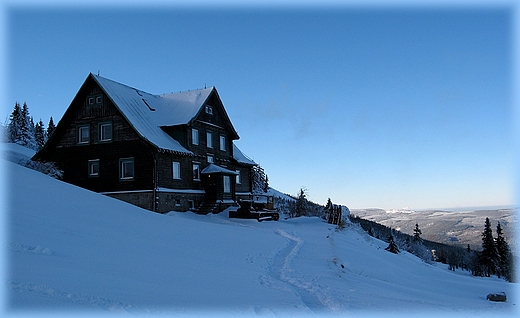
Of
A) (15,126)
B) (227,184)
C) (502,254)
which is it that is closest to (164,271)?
(227,184)

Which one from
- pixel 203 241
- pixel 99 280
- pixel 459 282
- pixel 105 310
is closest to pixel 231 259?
pixel 203 241

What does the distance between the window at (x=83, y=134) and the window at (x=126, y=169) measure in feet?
11.8

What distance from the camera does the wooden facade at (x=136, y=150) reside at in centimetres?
2930

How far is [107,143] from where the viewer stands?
30.4 metres

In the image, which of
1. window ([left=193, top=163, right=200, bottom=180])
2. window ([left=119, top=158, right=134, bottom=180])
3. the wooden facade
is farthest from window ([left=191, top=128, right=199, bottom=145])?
window ([left=119, top=158, right=134, bottom=180])

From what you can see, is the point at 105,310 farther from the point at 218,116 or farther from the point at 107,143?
the point at 218,116

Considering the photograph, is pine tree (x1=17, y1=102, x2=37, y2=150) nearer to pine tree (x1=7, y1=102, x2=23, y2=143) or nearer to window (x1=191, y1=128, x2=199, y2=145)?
pine tree (x1=7, y1=102, x2=23, y2=143)

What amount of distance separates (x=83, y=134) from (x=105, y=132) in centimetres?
207

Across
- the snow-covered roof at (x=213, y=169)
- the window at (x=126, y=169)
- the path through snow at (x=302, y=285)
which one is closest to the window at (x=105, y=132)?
the window at (x=126, y=169)

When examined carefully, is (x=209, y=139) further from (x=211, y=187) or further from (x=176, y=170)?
(x=176, y=170)

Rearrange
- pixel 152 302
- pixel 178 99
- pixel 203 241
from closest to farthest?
pixel 152 302, pixel 203 241, pixel 178 99

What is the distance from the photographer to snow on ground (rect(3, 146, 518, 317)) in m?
6.93

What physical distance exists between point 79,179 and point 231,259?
71.4ft

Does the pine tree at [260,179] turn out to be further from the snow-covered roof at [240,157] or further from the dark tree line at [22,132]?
the dark tree line at [22,132]
